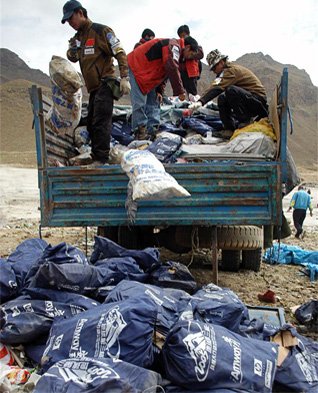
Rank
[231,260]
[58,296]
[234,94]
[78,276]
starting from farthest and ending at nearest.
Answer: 1. [231,260]
2. [234,94]
3. [78,276]
4. [58,296]

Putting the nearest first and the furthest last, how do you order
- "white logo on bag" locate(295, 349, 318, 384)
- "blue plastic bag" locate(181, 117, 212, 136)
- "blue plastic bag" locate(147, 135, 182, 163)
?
1. "white logo on bag" locate(295, 349, 318, 384)
2. "blue plastic bag" locate(147, 135, 182, 163)
3. "blue plastic bag" locate(181, 117, 212, 136)

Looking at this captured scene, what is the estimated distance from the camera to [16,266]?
11.4 ft

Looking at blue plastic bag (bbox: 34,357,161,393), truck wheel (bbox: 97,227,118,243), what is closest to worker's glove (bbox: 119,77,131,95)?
truck wheel (bbox: 97,227,118,243)

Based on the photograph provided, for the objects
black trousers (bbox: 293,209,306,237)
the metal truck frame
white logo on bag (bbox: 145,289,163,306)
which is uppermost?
the metal truck frame

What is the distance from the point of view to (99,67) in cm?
470

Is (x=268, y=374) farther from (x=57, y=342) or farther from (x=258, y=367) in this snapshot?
(x=57, y=342)

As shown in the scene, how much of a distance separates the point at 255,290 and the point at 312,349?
1926mm

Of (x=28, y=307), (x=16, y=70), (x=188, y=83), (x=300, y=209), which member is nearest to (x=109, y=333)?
(x=28, y=307)

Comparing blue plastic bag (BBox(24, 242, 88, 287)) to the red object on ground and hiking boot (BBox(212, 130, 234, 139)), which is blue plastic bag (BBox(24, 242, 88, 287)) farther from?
hiking boot (BBox(212, 130, 234, 139))

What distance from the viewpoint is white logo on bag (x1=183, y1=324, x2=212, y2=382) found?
2234mm

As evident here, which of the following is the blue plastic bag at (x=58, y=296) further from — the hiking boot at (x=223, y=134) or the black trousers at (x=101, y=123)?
the hiking boot at (x=223, y=134)

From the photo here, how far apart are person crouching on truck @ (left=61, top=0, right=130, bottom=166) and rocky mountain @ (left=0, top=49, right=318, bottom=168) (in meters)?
20.3

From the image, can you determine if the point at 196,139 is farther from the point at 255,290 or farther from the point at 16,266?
the point at 16,266

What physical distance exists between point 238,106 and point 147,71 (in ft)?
4.14
